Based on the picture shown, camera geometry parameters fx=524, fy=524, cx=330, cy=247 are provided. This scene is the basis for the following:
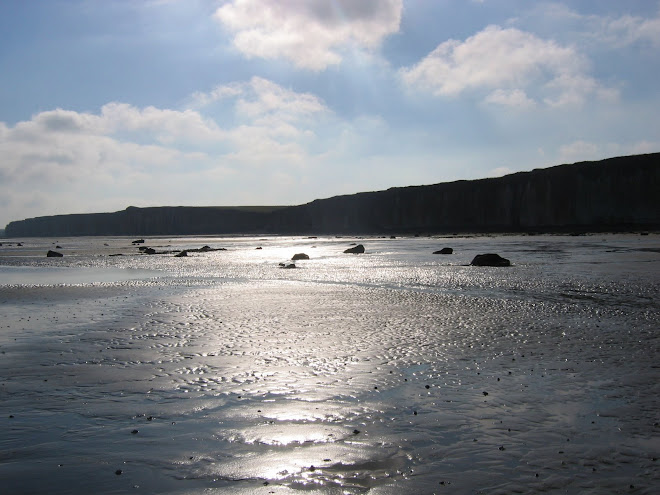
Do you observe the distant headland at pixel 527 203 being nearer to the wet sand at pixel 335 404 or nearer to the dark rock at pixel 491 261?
the dark rock at pixel 491 261

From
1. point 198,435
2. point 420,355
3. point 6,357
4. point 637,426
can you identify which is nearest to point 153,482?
point 198,435

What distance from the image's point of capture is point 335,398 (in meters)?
7.62

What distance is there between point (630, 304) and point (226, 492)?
586 inches

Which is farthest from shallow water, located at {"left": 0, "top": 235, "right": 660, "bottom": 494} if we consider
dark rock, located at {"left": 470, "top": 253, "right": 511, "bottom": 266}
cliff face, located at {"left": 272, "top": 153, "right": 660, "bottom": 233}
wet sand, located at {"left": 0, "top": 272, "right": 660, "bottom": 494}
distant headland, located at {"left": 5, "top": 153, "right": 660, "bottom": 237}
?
cliff face, located at {"left": 272, "top": 153, "right": 660, "bottom": 233}

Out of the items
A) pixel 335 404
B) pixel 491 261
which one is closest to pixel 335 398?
pixel 335 404

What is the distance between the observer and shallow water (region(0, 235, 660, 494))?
529 cm

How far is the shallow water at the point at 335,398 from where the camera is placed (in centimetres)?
529

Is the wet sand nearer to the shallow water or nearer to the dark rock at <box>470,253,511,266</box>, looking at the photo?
the shallow water

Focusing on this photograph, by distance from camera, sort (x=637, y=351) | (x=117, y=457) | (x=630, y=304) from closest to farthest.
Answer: (x=117, y=457), (x=637, y=351), (x=630, y=304)

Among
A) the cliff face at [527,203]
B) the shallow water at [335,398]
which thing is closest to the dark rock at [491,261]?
the shallow water at [335,398]

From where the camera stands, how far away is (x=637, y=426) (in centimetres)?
633

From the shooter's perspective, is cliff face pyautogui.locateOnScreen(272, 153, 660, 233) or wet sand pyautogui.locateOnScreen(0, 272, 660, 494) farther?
cliff face pyautogui.locateOnScreen(272, 153, 660, 233)

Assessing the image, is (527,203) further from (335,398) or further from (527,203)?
(335,398)

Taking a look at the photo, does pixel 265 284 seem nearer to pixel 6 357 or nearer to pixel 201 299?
pixel 201 299
